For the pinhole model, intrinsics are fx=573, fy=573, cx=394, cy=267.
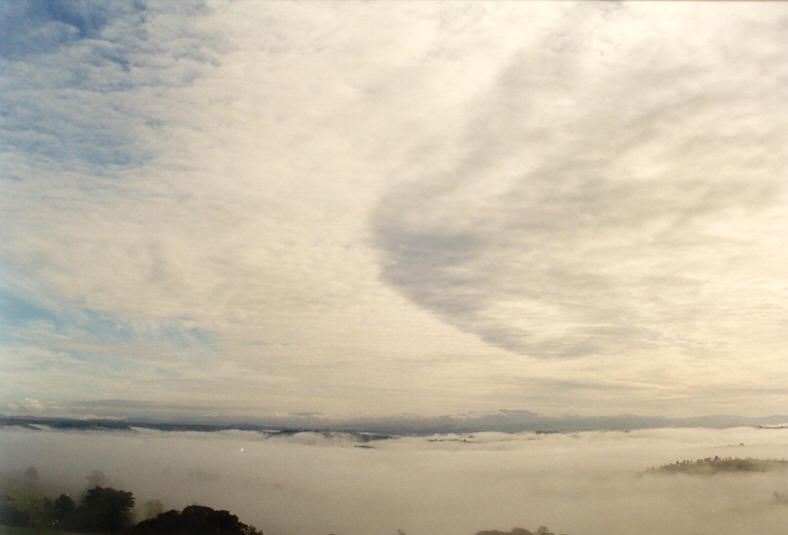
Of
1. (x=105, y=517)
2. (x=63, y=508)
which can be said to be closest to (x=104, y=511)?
(x=105, y=517)

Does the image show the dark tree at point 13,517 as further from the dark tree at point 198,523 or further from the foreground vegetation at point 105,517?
the dark tree at point 198,523

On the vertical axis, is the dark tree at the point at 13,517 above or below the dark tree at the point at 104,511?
above

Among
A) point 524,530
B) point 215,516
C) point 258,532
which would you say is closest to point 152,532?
point 215,516

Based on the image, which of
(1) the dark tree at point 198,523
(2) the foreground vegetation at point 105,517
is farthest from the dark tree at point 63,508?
(1) the dark tree at point 198,523

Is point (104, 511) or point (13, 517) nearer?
point (13, 517)

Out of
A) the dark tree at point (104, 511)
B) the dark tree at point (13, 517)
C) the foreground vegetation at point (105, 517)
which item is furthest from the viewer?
the dark tree at point (104, 511)

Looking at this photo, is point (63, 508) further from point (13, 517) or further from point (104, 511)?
point (13, 517)

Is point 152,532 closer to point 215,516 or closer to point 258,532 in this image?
point 215,516

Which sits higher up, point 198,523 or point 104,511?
point 104,511

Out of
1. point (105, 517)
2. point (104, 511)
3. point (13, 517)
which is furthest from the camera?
point (104, 511)

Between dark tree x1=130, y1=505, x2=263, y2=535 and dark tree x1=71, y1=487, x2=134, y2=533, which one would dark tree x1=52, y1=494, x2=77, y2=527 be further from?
dark tree x1=130, y1=505, x2=263, y2=535

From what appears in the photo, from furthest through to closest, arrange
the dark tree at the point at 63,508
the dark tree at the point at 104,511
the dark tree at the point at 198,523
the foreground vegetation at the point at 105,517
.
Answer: the dark tree at the point at 198,523 → the dark tree at the point at 104,511 → the dark tree at the point at 63,508 → the foreground vegetation at the point at 105,517

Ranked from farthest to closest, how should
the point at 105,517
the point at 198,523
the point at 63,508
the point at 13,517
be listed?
the point at 198,523
the point at 105,517
the point at 63,508
the point at 13,517
